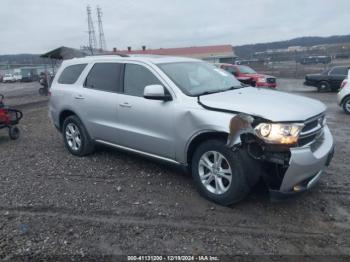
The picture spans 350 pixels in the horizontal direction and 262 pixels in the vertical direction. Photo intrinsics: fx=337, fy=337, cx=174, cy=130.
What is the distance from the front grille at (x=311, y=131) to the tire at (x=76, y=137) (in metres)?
3.61

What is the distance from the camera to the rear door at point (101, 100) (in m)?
5.26

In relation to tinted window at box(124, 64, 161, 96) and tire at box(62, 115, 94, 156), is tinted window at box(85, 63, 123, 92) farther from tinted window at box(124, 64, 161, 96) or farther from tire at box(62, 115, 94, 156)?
tire at box(62, 115, 94, 156)

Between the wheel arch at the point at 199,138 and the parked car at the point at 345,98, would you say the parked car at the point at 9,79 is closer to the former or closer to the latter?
the parked car at the point at 345,98

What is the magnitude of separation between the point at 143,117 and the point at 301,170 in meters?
2.21

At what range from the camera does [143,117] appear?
4742 mm

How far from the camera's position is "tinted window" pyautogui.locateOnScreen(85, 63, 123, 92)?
17.4 feet

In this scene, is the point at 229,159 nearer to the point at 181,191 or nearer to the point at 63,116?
the point at 181,191

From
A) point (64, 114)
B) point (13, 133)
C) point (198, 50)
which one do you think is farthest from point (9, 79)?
point (64, 114)

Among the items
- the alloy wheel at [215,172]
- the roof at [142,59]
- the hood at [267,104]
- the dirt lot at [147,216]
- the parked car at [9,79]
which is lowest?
the parked car at [9,79]

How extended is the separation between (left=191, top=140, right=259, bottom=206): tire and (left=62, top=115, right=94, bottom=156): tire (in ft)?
8.04

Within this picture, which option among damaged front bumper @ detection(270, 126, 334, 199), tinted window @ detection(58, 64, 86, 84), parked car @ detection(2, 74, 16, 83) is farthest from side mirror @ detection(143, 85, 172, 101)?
parked car @ detection(2, 74, 16, 83)

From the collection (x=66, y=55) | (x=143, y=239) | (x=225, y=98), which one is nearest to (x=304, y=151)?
(x=225, y=98)

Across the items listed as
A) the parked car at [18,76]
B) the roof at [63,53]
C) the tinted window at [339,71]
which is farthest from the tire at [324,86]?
the parked car at [18,76]

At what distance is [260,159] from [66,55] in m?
19.3
